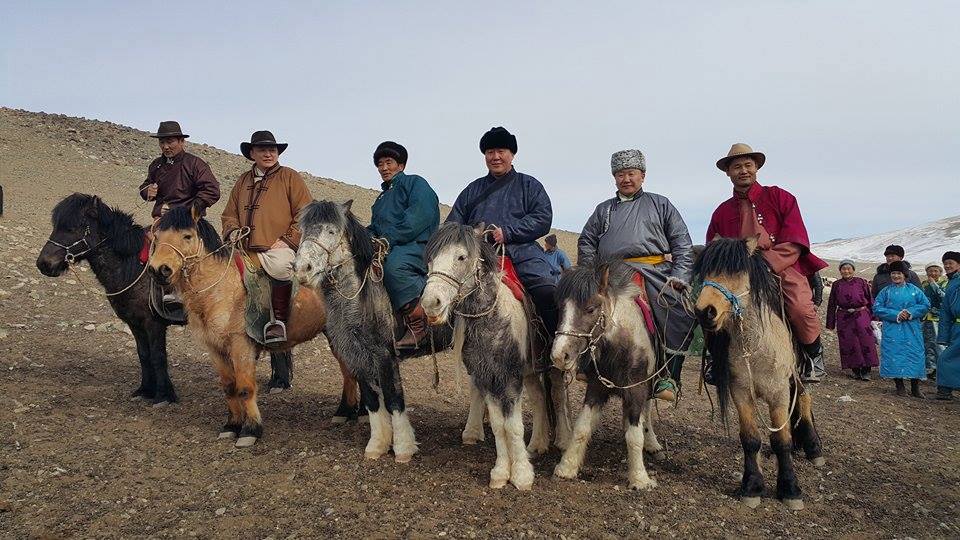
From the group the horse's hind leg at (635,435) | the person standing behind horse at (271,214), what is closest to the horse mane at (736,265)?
the horse's hind leg at (635,435)

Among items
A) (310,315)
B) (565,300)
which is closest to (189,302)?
(310,315)

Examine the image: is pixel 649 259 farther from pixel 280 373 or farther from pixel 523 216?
pixel 280 373

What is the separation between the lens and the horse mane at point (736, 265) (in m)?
4.03

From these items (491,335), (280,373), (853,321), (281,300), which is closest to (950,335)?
(853,321)

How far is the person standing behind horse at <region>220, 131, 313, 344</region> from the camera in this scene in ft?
18.8

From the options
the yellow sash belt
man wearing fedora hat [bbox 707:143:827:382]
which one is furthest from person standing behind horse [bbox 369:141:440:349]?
man wearing fedora hat [bbox 707:143:827:382]

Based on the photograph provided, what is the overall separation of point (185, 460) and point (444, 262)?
9.61 ft

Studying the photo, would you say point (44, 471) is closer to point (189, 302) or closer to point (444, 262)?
point (189, 302)

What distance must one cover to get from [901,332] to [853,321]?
1244mm

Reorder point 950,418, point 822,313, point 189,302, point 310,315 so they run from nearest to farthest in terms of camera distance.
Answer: point 189,302 < point 310,315 < point 950,418 < point 822,313

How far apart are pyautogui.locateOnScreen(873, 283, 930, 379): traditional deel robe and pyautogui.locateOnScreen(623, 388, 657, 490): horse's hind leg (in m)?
6.90

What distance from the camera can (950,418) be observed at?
734cm

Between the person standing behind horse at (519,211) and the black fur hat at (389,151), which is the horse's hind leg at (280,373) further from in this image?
the person standing behind horse at (519,211)

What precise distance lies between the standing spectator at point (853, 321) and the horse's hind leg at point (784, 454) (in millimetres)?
7502
